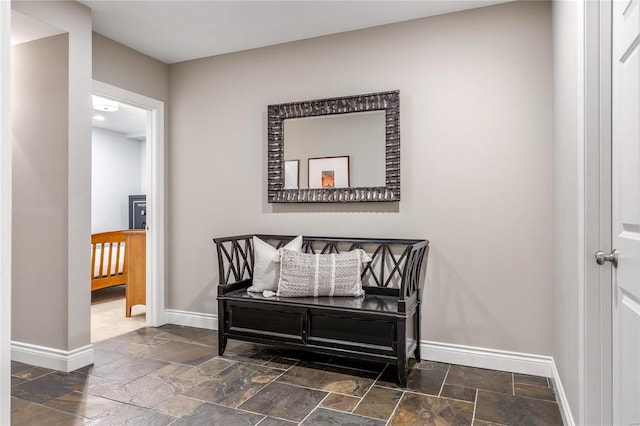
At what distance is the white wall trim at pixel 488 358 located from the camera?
2711mm

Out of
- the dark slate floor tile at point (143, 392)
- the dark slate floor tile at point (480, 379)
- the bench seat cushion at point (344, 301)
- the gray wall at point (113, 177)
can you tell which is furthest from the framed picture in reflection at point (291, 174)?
the gray wall at point (113, 177)

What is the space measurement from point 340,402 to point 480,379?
0.97m

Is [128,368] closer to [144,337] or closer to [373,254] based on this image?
[144,337]

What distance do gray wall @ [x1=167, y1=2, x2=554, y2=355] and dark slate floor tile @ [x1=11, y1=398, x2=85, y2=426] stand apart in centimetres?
191

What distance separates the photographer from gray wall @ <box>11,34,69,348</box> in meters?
2.83

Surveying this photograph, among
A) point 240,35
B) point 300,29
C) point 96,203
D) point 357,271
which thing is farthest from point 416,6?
point 96,203

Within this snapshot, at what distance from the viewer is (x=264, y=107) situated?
11.7 ft

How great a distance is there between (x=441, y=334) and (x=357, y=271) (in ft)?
2.54

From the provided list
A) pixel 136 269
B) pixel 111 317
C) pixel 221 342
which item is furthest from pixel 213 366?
pixel 111 317

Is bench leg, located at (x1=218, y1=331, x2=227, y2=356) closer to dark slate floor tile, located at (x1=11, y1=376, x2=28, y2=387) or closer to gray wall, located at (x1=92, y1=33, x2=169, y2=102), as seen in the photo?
dark slate floor tile, located at (x1=11, y1=376, x2=28, y2=387)

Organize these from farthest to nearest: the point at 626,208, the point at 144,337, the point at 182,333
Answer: the point at 182,333
the point at 144,337
the point at 626,208

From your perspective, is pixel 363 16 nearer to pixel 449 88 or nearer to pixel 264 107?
pixel 449 88

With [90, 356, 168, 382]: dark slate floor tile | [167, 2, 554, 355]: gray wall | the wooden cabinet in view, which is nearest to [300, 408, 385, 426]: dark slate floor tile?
[167, 2, 554, 355]: gray wall

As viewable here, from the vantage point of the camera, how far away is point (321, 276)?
2871 mm
